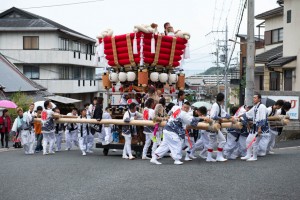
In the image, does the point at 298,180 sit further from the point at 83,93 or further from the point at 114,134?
the point at 83,93

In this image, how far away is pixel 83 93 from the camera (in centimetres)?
4981

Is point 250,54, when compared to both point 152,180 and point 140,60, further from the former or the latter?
point 152,180

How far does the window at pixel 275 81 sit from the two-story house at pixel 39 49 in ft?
61.5

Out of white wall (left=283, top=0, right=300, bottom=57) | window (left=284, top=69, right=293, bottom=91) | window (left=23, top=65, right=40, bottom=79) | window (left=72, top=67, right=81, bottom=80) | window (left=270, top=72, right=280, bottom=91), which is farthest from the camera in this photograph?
window (left=72, top=67, right=81, bottom=80)

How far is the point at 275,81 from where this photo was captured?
32281mm

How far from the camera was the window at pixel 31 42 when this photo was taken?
134ft

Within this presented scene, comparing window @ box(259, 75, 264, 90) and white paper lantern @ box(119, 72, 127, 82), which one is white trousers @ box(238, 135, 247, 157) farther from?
window @ box(259, 75, 264, 90)

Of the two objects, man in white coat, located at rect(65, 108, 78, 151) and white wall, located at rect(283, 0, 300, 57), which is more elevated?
white wall, located at rect(283, 0, 300, 57)

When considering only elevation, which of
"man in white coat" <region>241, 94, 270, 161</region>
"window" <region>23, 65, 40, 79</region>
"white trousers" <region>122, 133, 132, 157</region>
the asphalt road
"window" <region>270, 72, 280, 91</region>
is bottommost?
the asphalt road

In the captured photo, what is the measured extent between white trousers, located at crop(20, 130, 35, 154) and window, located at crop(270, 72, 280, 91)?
66.8 ft

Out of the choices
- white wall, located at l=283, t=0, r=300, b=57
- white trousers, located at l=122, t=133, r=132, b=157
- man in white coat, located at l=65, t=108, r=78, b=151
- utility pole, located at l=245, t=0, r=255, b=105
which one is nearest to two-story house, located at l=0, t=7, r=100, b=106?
white wall, located at l=283, t=0, r=300, b=57

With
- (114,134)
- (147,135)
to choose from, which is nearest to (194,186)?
(147,135)

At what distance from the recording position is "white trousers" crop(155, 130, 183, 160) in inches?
453

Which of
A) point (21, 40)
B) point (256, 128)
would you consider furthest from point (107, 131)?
point (21, 40)
